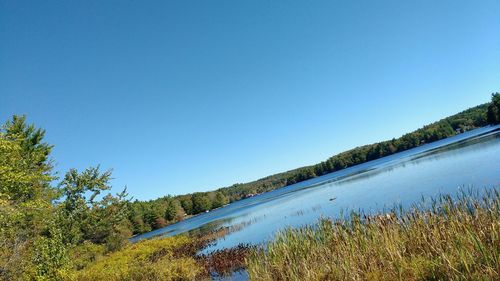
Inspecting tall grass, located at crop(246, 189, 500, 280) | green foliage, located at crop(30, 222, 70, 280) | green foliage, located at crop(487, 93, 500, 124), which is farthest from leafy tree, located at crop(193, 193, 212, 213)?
tall grass, located at crop(246, 189, 500, 280)

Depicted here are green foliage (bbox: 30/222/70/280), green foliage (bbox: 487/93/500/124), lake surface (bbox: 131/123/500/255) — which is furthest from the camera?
green foliage (bbox: 487/93/500/124)

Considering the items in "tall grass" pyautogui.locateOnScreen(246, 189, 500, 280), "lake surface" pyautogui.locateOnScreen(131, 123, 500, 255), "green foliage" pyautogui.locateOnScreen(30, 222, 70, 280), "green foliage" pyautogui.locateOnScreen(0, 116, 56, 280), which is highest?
"green foliage" pyautogui.locateOnScreen(0, 116, 56, 280)

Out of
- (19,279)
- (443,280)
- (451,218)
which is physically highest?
(19,279)

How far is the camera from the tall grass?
7.04 metres

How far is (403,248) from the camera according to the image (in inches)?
357

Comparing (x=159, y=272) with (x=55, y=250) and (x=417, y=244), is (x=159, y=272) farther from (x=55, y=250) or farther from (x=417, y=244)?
(x=417, y=244)

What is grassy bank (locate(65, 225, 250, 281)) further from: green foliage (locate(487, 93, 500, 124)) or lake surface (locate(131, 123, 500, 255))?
green foliage (locate(487, 93, 500, 124))

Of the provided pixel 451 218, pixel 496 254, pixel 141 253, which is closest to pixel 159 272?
pixel 451 218

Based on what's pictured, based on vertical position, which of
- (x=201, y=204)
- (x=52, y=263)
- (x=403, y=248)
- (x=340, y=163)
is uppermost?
(x=201, y=204)

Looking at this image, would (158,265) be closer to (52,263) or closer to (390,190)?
(52,263)

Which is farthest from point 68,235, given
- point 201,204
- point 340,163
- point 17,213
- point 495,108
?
point 340,163

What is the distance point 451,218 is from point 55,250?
14937 mm

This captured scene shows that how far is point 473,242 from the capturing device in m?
7.27

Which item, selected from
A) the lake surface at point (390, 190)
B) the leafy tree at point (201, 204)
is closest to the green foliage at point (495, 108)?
the lake surface at point (390, 190)
